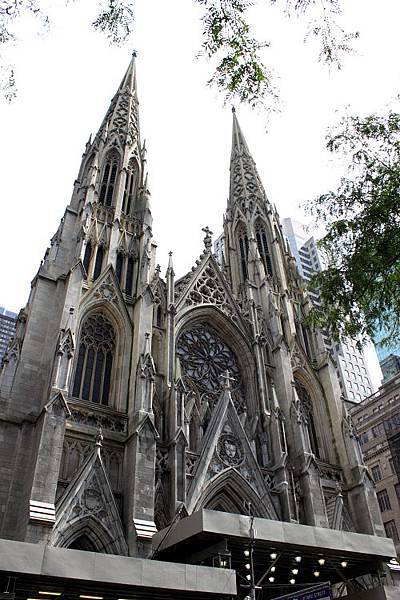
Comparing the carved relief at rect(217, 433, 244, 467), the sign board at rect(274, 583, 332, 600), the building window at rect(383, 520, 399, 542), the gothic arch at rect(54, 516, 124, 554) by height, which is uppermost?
the building window at rect(383, 520, 399, 542)

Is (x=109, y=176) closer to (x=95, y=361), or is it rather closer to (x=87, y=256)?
(x=87, y=256)

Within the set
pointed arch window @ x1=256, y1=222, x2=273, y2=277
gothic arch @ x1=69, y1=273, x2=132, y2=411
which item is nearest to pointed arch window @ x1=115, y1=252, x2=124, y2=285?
gothic arch @ x1=69, y1=273, x2=132, y2=411

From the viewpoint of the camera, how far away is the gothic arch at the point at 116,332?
23.1m

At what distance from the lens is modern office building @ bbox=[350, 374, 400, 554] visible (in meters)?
36.9

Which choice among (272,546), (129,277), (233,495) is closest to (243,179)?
(129,277)

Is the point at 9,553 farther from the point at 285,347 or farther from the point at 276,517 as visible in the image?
the point at 285,347

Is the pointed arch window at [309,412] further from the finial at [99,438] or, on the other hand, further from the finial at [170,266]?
the finial at [99,438]

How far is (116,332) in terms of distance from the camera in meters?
25.4

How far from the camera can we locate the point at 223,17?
9.37 metres

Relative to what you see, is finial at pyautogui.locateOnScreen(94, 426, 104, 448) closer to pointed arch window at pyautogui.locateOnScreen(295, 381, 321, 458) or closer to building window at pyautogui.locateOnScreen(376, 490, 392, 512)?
pointed arch window at pyautogui.locateOnScreen(295, 381, 321, 458)

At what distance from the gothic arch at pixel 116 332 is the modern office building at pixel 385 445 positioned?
2383cm

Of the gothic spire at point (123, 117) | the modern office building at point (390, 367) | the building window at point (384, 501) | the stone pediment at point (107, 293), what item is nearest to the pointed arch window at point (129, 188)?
the gothic spire at point (123, 117)

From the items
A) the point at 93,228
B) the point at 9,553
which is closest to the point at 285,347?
the point at 93,228

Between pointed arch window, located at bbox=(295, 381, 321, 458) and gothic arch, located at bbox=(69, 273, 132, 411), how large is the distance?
11.1 meters
